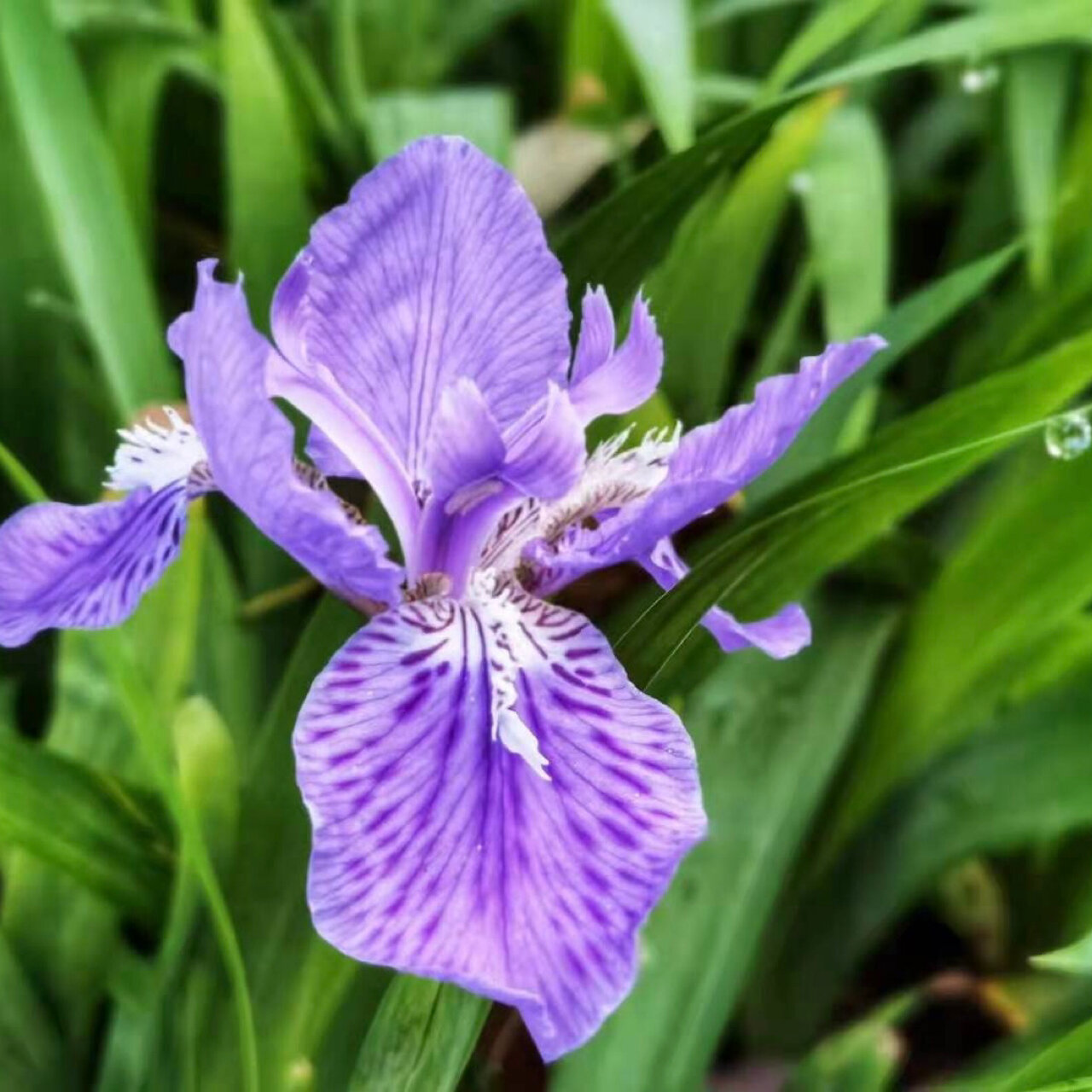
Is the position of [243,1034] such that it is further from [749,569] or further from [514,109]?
[514,109]

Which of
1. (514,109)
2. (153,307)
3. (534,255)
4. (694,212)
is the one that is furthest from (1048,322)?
(514,109)

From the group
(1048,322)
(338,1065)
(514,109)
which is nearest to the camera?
(338,1065)

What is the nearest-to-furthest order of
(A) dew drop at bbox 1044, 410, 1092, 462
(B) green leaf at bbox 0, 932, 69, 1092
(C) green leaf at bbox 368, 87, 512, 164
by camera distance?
(A) dew drop at bbox 1044, 410, 1092, 462 → (B) green leaf at bbox 0, 932, 69, 1092 → (C) green leaf at bbox 368, 87, 512, 164

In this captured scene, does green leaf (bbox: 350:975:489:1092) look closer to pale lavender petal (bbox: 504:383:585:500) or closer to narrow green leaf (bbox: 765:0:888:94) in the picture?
pale lavender petal (bbox: 504:383:585:500)

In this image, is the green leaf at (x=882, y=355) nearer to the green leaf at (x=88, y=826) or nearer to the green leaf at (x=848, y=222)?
the green leaf at (x=848, y=222)

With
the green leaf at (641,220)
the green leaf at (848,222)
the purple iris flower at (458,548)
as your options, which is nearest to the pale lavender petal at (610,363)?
the purple iris flower at (458,548)

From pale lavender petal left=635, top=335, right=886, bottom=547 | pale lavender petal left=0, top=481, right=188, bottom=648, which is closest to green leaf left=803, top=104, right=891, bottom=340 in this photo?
pale lavender petal left=635, top=335, right=886, bottom=547
